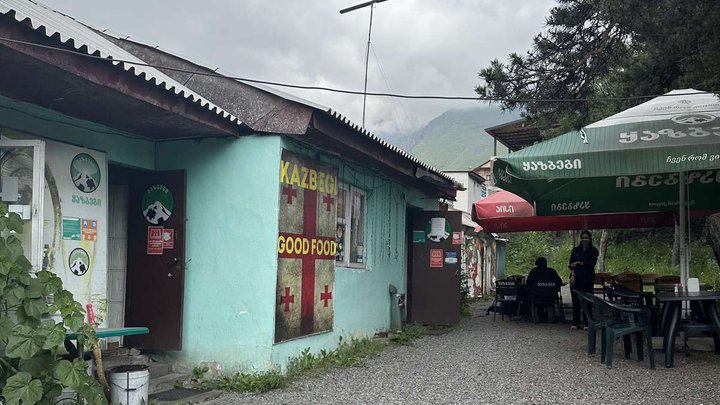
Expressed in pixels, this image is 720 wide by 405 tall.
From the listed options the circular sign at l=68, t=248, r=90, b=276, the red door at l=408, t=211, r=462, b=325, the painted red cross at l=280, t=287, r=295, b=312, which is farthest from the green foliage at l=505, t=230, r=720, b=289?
the circular sign at l=68, t=248, r=90, b=276

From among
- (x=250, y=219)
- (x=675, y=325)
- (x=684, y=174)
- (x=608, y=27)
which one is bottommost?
(x=675, y=325)

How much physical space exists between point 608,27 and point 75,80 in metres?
7.86

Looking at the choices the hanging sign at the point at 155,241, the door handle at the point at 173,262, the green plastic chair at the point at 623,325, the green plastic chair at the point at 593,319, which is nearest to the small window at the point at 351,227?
the door handle at the point at 173,262

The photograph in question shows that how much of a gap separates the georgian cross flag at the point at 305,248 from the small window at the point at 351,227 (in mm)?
518

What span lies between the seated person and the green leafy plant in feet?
29.8

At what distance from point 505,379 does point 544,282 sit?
5.60m

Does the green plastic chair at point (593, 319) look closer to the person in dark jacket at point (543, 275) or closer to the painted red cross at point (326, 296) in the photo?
the painted red cross at point (326, 296)

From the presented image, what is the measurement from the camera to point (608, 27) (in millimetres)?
9531

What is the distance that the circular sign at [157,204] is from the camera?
6812 mm

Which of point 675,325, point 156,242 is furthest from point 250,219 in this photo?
point 675,325

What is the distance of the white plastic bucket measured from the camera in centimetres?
515

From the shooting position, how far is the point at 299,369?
6.95 meters

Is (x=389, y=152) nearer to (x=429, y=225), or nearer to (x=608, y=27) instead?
(x=429, y=225)

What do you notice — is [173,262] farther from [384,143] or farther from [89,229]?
[384,143]
